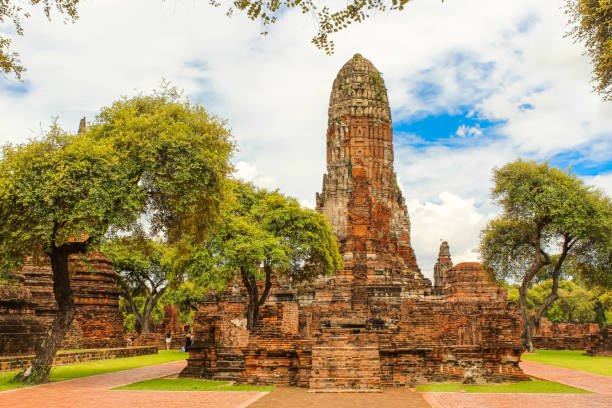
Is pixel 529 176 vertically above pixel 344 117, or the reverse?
pixel 344 117

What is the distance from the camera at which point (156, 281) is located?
3753cm

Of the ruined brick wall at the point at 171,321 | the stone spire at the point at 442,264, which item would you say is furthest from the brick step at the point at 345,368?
the ruined brick wall at the point at 171,321

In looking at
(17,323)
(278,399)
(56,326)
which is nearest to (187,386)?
(278,399)

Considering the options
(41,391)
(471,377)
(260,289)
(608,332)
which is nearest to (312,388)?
(471,377)

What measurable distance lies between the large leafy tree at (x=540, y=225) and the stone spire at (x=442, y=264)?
44.9 feet

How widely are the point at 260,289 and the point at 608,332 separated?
19.7 m

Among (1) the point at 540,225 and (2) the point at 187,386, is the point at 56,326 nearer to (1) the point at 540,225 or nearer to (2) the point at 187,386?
(2) the point at 187,386

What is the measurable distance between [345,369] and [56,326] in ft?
22.3

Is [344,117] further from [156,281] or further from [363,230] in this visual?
[156,281]

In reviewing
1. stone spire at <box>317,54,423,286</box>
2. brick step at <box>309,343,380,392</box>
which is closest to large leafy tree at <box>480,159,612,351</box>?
stone spire at <box>317,54,423,286</box>

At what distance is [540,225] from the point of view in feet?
92.1

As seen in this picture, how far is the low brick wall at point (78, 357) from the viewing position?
1374 centimetres

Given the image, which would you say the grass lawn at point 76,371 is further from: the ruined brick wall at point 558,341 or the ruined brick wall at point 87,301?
the ruined brick wall at point 558,341

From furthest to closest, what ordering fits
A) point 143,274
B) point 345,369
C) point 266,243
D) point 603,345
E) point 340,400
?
point 143,274
point 603,345
point 266,243
point 345,369
point 340,400
